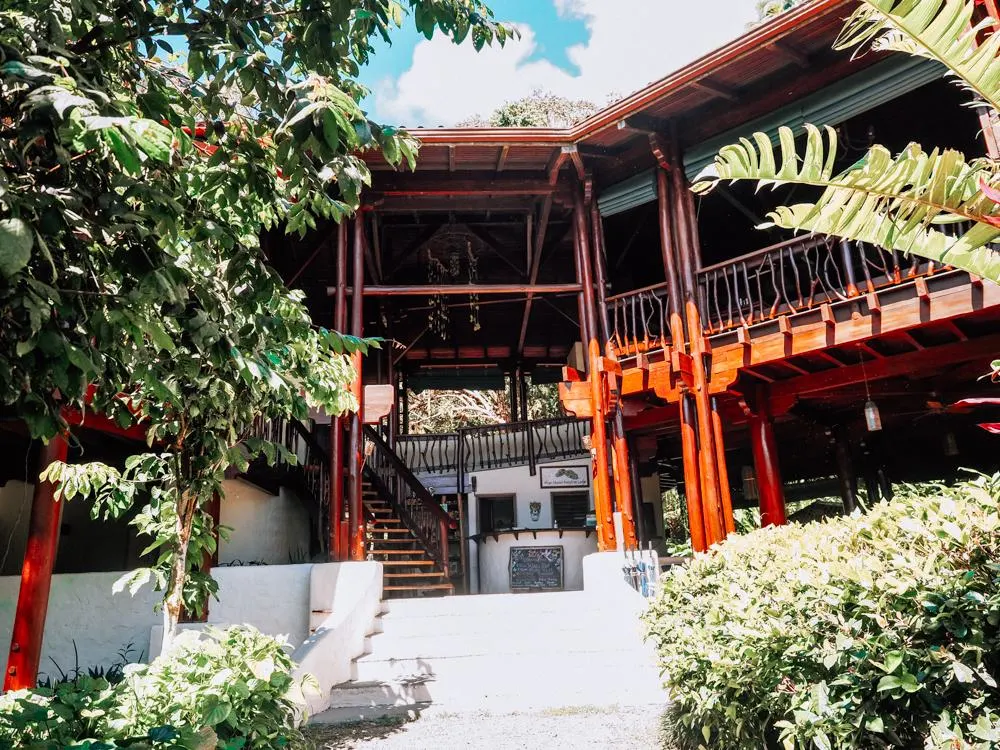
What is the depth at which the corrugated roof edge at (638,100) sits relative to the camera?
6949mm

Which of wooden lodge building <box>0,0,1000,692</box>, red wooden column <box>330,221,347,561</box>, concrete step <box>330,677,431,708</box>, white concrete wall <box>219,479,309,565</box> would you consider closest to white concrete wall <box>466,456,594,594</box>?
wooden lodge building <box>0,0,1000,692</box>

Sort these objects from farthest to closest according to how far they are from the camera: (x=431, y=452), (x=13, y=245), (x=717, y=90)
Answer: (x=431, y=452)
(x=717, y=90)
(x=13, y=245)

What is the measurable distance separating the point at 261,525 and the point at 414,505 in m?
2.40

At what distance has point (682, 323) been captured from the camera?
841 cm

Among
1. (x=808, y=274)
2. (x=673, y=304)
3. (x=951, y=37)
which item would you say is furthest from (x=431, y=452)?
(x=951, y=37)

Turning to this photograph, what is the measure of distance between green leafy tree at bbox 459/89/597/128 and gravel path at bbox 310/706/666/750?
1849cm

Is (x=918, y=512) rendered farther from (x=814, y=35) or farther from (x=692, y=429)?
(x=814, y=35)

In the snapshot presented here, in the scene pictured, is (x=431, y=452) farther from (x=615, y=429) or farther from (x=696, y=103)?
(x=696, y=103)

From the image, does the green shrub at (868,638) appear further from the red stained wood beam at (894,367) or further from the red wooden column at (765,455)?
the red wooden column at (765,455)

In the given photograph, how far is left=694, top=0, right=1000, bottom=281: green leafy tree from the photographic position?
2.45 m

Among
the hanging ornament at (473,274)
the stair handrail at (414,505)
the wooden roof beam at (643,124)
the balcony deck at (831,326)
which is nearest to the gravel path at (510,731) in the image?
the balcony deck at (831,326)

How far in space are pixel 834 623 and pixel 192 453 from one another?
11.9 ft

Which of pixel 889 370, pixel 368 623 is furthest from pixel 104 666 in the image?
pixel 889 370

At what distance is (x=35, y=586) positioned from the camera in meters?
5.68
